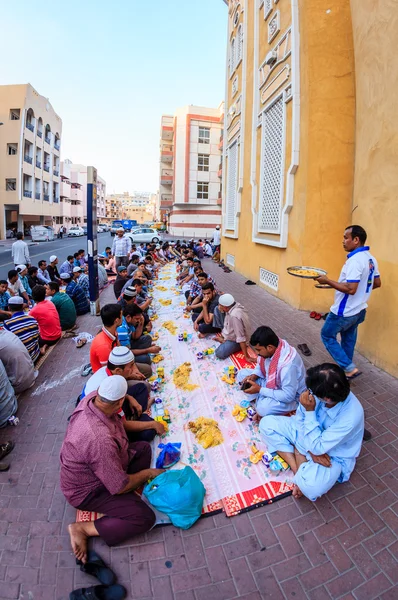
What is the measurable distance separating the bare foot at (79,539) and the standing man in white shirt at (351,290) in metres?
3.28

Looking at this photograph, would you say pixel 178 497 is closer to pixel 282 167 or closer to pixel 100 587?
pixel 100 587

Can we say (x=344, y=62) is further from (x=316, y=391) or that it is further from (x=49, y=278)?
(x=49, y=278)

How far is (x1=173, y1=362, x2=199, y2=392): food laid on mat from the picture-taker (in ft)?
14.8

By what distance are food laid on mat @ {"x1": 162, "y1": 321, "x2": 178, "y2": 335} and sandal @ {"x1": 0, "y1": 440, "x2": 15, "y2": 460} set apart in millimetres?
3585

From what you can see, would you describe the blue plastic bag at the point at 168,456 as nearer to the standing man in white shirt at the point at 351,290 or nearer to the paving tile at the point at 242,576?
the paving tile at the point at 242,576

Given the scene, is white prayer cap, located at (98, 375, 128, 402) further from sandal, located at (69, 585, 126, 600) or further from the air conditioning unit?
the air conditioning unit

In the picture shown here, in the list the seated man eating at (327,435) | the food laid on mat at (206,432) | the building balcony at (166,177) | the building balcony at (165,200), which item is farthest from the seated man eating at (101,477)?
the building balcony at (166,177)

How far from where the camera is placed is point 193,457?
128 inches

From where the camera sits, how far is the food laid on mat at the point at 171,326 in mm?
6692

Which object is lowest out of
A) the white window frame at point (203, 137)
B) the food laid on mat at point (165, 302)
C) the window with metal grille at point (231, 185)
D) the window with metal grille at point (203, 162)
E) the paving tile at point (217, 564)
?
the paving tile at point (217, 564)

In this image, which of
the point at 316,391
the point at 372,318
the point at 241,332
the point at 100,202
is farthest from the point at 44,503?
the point at 100,202

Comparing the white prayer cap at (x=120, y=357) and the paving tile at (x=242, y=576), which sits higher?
the white prayer cap at (x=120, y=357)

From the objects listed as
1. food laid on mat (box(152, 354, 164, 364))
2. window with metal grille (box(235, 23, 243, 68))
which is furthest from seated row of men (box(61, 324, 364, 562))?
window with metal grille (box(235, 23, 243, 68))

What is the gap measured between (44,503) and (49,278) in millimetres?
8987
